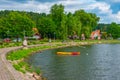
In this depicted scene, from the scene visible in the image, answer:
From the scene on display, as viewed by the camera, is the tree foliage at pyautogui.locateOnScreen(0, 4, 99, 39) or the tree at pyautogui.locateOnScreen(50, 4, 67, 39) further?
the tree at pyautogui.locateOnScreen(50, 4, 67, 39)

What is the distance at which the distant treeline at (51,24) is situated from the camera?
127 metres

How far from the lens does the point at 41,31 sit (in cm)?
Result: 15525

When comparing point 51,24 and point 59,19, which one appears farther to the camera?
point 51,24

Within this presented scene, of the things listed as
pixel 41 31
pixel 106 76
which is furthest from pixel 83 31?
pixel 106 76

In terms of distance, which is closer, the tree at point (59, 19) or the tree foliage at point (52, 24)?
the tree foliage at point (52, 24)

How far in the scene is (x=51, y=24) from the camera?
146125 mm

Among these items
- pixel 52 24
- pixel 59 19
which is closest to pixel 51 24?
pixel 52 24

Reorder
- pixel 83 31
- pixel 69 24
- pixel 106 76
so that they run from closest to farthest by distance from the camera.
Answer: pixel 106 76 < pixel 69 24 < pixel 83 31

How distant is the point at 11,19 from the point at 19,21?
3.25 metres

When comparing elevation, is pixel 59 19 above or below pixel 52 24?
above

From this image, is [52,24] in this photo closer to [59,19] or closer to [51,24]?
[51,24]

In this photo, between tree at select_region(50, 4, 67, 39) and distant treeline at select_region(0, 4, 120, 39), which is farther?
tree at select_region(50, 4, 67, 39)

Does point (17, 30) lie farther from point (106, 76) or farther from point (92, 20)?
point (106, 76)

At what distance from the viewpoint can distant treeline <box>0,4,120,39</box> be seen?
127188 mm
